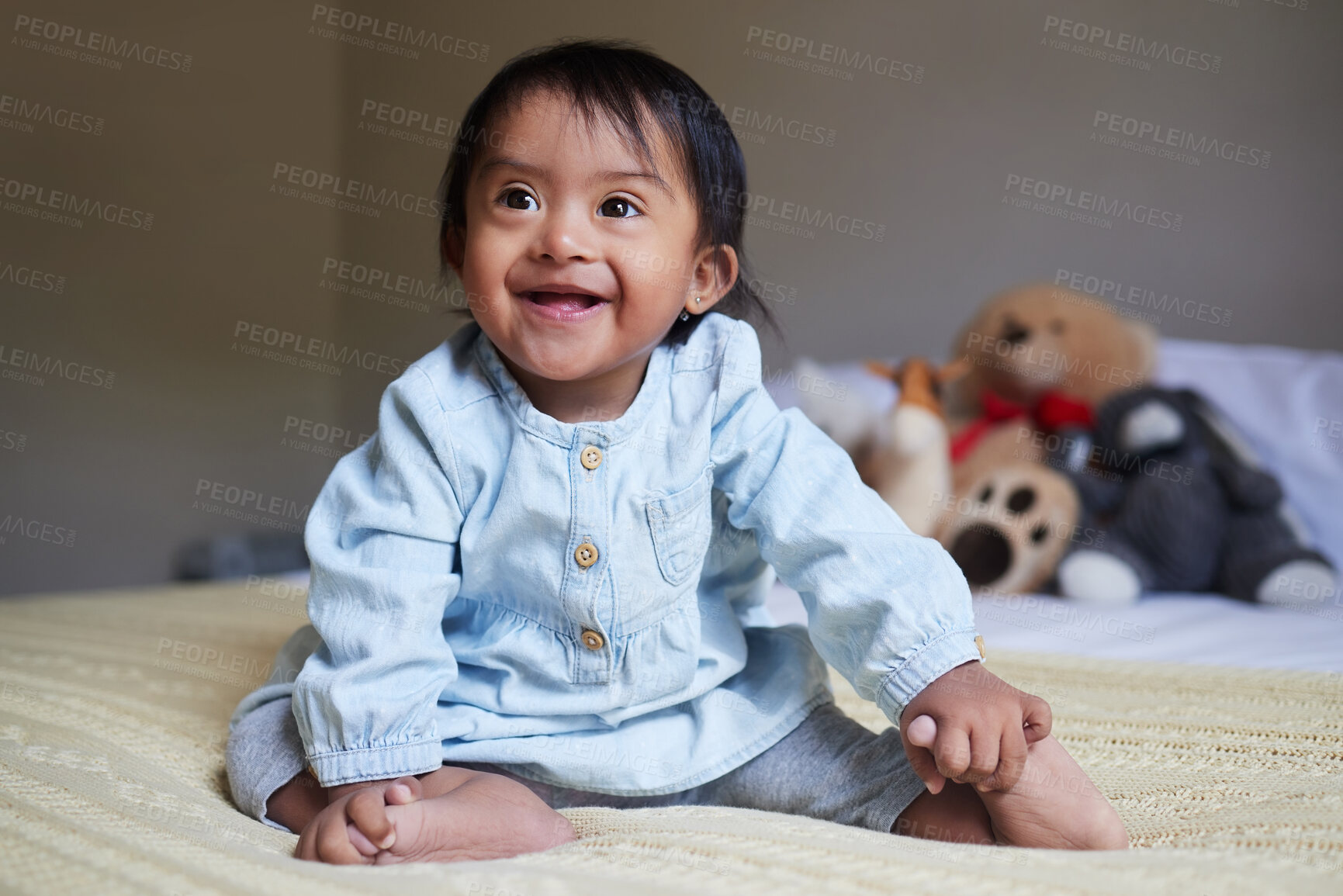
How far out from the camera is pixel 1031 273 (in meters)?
2.38

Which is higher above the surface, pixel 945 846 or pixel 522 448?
pixel 522 448

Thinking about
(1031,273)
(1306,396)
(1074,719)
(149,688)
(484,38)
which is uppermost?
(484,38)

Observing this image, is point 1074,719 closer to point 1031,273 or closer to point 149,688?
point 149,688

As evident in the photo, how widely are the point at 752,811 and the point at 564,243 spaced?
1.44 feet

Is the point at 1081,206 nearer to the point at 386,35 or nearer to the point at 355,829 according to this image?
the point at 386,35

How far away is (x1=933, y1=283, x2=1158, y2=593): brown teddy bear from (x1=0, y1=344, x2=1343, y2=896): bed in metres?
0.14

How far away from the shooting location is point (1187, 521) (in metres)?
1.66

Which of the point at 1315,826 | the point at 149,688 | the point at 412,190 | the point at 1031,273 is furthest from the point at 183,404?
the point at 1315,826

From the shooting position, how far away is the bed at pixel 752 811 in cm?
58

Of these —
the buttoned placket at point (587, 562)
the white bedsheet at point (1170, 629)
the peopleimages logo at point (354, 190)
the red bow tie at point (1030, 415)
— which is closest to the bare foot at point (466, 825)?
the buttoned placket at point (587, 562)

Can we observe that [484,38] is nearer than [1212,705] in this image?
No

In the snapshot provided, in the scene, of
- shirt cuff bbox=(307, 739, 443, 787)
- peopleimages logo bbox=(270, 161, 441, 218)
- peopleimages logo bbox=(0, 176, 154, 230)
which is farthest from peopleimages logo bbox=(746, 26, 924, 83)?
shirt cuff bbox=(307, 739, 443, 787)

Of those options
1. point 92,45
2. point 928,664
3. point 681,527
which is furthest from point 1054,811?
point 92,45

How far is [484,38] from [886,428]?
65.8 inches
